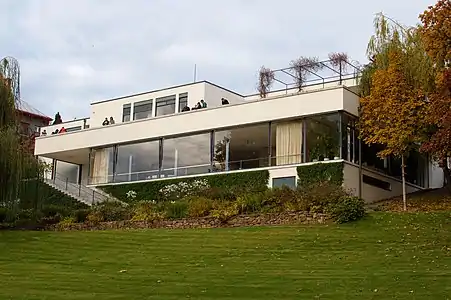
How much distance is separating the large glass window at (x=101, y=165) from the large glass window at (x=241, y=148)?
7883mm

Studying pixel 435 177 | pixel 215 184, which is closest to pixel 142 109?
pixel 215 184

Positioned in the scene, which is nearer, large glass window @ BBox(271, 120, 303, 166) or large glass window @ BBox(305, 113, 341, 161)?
large glass window @ BBox(305, 113, 341, 161)

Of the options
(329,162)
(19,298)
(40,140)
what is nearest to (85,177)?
(40,140)

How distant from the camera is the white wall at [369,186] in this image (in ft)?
107

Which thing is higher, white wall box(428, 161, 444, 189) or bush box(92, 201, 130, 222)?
white wall box(428, 161, 444, 189)

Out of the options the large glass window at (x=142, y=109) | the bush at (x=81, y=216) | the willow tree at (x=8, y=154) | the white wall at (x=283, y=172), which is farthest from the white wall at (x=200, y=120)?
the willow tree at (x=8, y=154)

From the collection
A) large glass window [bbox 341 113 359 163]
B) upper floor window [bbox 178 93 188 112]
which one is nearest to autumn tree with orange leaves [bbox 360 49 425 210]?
large glass window [bbox 341 113 359 163]

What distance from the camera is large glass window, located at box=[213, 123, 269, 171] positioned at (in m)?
35.8

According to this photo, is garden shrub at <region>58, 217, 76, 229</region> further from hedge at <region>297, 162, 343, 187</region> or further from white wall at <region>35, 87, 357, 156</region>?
hedge at <region>297, 162, 343, 187</region>

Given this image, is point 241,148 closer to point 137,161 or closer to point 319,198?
point 137,161

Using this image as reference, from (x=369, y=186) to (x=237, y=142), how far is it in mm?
7476

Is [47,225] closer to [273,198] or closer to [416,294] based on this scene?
[273,198]

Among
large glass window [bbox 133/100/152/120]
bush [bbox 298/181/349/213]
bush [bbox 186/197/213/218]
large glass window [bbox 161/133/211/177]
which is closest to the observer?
bush [bbox 298/181/349/213]

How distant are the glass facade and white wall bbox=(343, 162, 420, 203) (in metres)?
0.38
